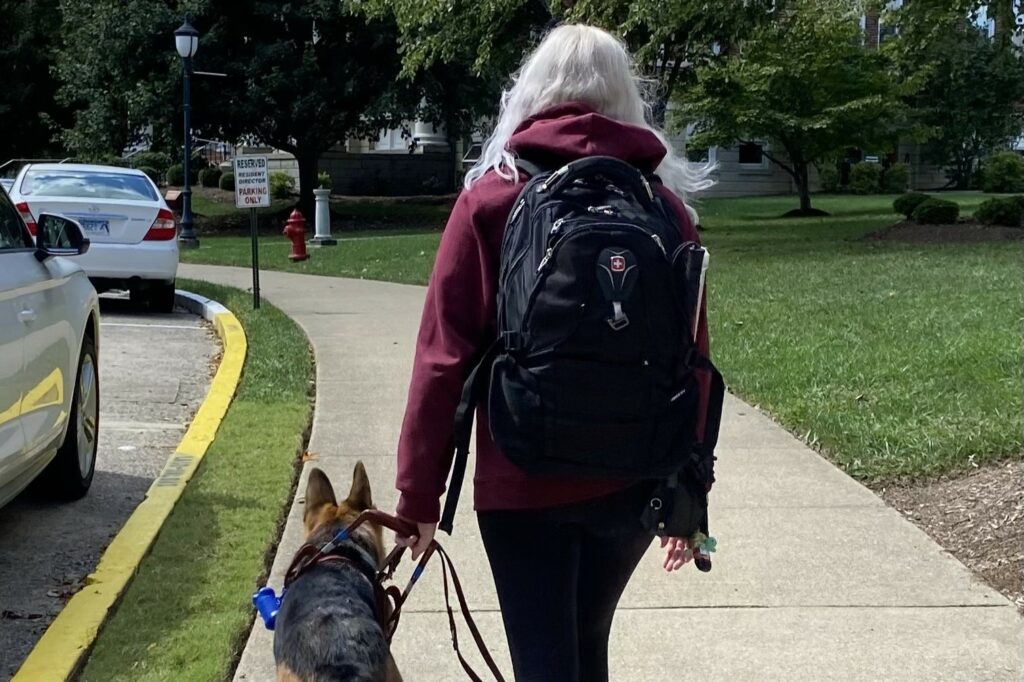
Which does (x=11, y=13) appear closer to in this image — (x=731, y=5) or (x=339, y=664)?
(x=731, y=5)

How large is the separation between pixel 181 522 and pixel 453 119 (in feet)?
77.3

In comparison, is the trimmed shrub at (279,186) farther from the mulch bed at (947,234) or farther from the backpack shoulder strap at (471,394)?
the backpack shoulder strap at (471,394)

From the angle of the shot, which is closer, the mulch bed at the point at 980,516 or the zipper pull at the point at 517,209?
the zipper pull at the point at 517,209

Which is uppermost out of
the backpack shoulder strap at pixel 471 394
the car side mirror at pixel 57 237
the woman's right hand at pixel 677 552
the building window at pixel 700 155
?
the building window at pixel 700 155

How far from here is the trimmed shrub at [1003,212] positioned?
798 inches

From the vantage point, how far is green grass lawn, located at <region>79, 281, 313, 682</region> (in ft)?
12.7

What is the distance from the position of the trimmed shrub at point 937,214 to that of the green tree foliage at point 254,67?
11.8m

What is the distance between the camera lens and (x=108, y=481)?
242 inches

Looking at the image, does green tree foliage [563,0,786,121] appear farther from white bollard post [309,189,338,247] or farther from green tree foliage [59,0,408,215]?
green tree foliage [59,0,408,215]

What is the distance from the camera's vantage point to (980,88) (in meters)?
43.9

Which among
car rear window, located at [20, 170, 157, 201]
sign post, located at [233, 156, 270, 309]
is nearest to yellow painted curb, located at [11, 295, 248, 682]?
sign post, located at [233, 156, 270, 309]

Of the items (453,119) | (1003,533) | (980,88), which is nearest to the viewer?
(1003,533)

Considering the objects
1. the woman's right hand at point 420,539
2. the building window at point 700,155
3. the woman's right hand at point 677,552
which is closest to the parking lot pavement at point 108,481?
the woman's right hand at point 420,539

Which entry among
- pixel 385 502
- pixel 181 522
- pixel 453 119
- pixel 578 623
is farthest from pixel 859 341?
pixel 453 119
